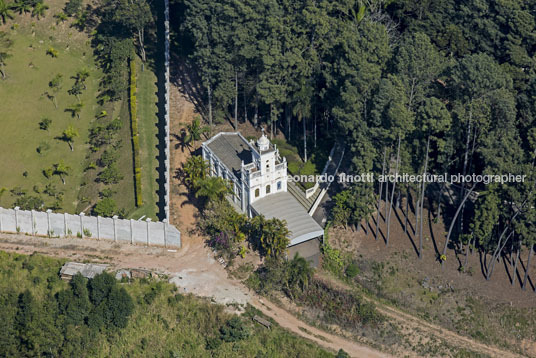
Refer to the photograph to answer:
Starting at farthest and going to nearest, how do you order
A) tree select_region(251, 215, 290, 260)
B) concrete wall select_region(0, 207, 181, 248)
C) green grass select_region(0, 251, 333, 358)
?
concrete wall select_region(0, 207, 181, 248) < tree select_region(251, 215, 290, 260) < green grass select_region(0, 251, 333, 358)

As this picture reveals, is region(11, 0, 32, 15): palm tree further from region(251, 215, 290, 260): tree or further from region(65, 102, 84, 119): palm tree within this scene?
region(251, 215, 290, 260): tree

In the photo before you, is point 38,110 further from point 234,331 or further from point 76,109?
point 234,331

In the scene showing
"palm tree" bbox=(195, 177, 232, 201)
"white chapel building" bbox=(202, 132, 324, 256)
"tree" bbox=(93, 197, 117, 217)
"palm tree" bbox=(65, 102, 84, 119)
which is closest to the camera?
"white chapel building" bbox=(202, 132, 324, 256)

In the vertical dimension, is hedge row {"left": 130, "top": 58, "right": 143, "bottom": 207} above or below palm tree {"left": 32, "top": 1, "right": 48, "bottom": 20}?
below

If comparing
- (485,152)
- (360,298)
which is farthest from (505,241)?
(360,298)

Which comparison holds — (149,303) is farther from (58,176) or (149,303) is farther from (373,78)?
(373,78)

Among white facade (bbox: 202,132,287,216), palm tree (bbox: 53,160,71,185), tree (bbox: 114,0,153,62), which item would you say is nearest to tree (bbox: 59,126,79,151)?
palm tree (bbox: 53,160,71,185)
